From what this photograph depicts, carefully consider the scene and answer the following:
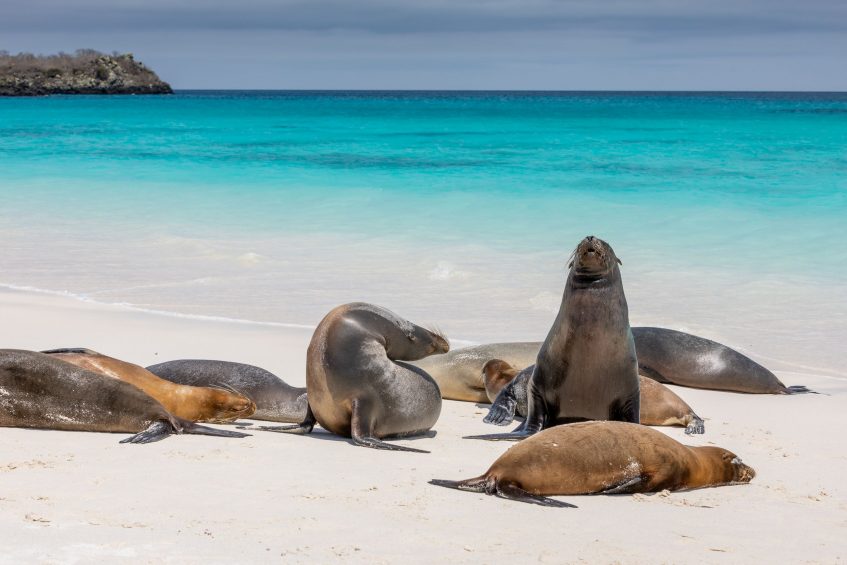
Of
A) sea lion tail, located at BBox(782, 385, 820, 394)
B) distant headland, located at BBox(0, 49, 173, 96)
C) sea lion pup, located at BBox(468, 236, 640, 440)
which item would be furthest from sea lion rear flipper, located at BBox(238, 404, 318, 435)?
distant headland, located at BBox(0, 49, 173, 96)

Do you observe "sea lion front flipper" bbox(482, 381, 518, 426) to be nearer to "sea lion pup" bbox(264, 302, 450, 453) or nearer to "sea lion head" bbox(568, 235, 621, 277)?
"sea lion pup" bbox(264, 302, 450, 453)

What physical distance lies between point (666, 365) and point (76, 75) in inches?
4359

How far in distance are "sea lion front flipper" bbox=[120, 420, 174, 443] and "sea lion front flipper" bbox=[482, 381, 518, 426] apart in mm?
1858

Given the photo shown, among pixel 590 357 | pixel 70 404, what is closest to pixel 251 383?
pixel 70 404

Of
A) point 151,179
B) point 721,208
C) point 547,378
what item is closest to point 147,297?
point 547,378

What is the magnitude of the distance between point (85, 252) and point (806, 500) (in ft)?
35.0

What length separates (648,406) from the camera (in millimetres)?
6465

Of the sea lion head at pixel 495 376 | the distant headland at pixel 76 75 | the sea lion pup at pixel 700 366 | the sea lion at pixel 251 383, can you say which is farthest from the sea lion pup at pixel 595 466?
the distant headland at pixel 76 75

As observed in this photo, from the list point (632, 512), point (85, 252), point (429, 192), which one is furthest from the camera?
point (429, 192)

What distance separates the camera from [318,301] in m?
10.5

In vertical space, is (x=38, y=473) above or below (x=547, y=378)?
below

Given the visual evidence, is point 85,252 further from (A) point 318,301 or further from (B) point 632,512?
(B) point 632,512

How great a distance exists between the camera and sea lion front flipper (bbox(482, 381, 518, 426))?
21.0ft

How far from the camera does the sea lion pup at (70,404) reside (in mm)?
5289
